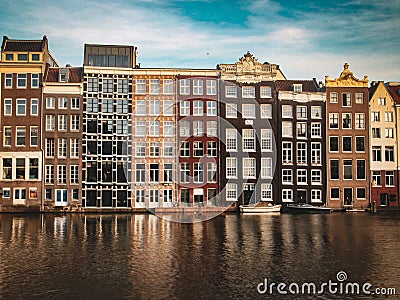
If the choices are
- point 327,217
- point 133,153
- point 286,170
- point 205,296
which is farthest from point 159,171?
point 205,296

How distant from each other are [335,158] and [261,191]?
13.1 m

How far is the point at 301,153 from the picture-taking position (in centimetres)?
8100

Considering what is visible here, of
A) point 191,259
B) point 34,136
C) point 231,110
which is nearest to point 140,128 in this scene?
A: point 231,110

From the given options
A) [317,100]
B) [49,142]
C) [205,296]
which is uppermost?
[317,100]

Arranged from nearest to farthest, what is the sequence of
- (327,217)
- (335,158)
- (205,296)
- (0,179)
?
(205,296) → (327,217) → (0,179) → (335,158)

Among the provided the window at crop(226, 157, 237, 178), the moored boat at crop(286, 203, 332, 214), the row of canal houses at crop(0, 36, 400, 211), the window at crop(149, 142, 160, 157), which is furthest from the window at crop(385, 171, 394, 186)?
the window at crop(149, 142, 160, 157)

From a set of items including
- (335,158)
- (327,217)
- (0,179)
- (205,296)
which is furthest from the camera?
(335,158)

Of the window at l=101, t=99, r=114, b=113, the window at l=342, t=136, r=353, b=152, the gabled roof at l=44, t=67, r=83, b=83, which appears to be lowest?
the window at l=342, t=136, r=353, b=152

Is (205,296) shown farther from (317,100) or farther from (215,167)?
(317,100)

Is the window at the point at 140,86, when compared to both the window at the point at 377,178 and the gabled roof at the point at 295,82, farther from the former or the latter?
the window at the point at 377,178

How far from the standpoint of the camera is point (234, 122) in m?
79.8

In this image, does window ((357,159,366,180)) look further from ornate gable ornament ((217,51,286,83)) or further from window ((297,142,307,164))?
ornate gable ornament ((217,51,286,83))

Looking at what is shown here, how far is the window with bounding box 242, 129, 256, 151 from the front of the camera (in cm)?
7938

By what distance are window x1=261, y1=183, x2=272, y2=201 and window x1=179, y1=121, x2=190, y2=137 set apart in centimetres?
1377
